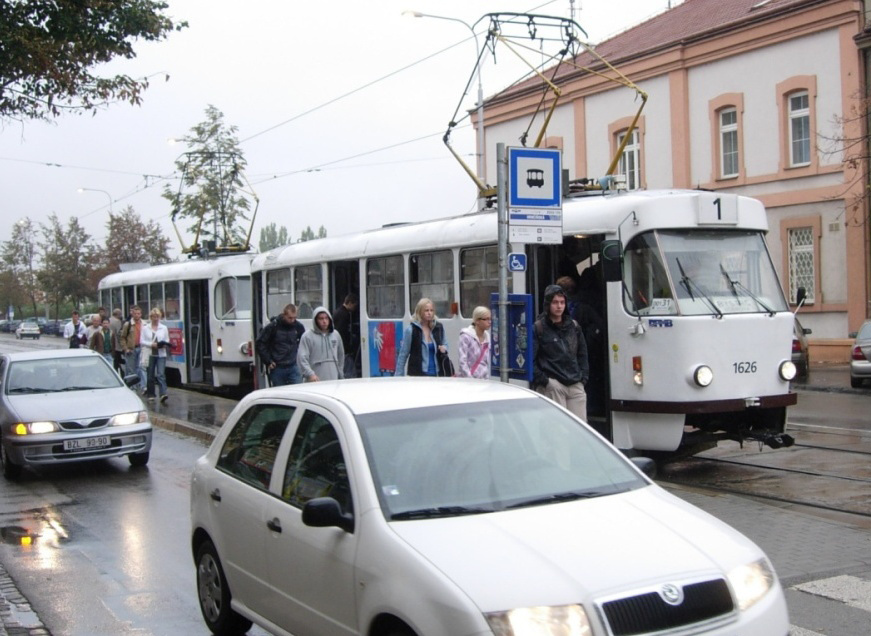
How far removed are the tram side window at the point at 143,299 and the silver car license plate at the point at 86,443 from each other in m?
15.9

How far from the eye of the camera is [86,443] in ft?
40.1

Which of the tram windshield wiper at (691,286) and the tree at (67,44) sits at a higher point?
the tree at (67,44)

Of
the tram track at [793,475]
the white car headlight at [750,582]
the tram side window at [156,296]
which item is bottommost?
the tram track at [793,475]

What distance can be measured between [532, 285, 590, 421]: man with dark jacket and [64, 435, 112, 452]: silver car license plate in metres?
5.08

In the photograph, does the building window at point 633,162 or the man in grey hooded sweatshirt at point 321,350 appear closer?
the man in grey hooded sweatshirt at point 321,350

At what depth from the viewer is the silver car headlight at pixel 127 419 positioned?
41.1 ft

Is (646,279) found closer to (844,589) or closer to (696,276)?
(696,276)

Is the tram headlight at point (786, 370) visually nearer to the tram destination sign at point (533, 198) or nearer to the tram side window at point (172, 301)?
the tram destination sign at point (533, 198)

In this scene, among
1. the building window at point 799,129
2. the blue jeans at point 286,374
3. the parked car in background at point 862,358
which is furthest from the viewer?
the building window at point 799,129

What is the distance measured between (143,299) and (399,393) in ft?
78.4

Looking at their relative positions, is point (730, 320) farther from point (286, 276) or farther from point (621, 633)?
point (286, 276)

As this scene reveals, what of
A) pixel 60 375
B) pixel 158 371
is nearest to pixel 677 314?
pixel 60 375

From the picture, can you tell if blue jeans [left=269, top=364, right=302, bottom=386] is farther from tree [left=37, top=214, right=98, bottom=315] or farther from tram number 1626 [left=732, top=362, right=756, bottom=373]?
tree [left=37, top=214, right=98, bottom=315]

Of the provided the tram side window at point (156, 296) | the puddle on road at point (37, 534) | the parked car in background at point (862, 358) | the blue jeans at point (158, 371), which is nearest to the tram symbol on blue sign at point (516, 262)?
the puddle on road at point (37, 534)
